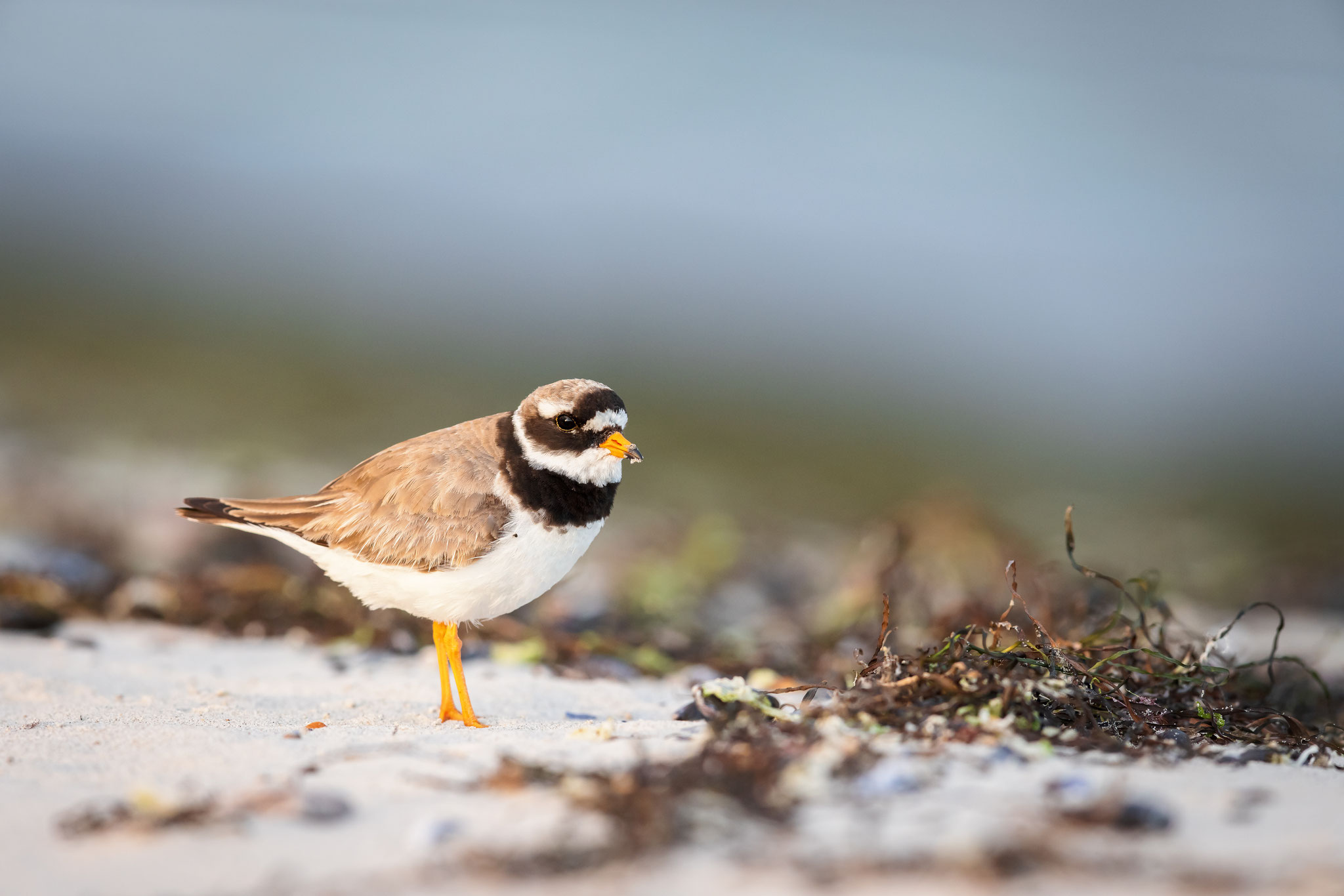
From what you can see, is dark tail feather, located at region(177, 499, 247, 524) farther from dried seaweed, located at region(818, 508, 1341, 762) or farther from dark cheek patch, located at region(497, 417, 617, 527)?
dried seaweed, located at region(818, 508, 1341, 762)

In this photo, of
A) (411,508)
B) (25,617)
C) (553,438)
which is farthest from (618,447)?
(25,617)

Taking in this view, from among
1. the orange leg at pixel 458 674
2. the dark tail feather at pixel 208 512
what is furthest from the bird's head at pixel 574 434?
the dark tail feather at pixel 208 512

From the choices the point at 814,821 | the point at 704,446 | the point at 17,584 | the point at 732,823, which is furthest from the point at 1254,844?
the point at 704,446

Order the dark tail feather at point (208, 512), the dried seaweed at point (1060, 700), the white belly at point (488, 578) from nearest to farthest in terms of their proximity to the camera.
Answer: the dried seaweed at point (1060, 700), the white belly at point (488, 578), the dark tail feather at point (208, 512)

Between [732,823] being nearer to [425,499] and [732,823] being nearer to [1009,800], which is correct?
[1009,800]

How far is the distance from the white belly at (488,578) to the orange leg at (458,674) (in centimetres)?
9

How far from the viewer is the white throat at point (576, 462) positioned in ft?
15.6

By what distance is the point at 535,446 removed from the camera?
15.8 feet

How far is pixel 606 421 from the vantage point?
15.9 feet

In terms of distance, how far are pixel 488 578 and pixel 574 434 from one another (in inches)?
29.6

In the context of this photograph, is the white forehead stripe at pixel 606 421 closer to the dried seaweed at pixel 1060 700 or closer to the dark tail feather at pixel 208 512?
the dried seaweed at pixel 1060 700

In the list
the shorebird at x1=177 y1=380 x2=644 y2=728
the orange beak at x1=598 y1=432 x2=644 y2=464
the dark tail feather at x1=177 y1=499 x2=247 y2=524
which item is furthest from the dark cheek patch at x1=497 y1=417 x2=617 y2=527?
the dark tail feather at x1=177 y1=499 x2=247 y2=524

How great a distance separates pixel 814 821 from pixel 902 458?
18248 mm

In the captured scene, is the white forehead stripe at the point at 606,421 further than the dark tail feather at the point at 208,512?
No
